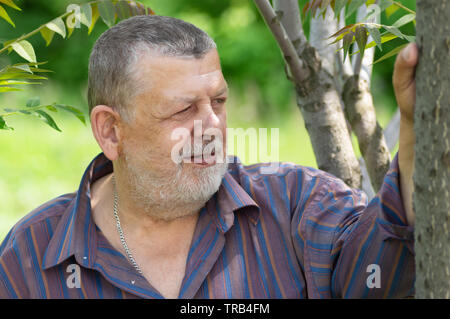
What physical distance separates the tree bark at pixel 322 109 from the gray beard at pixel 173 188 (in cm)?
49

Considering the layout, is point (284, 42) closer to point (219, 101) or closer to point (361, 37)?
point (219, 101)

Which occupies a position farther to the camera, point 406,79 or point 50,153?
point 50,153

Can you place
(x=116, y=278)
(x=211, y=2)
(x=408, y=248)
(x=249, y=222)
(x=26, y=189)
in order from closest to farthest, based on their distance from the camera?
(x=408, y=248) → (x=116, y=278) → (x=249, y=222) → (x=26, y=189) → (x=211, y=2)

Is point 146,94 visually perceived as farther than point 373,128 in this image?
No

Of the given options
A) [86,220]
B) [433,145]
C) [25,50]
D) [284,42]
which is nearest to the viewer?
[433,145]

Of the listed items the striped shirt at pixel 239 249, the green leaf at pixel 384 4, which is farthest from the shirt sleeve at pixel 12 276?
the green leaf at pixel 384 4

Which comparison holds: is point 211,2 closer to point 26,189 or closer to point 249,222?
point 26,189

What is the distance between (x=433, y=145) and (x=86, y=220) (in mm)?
1264

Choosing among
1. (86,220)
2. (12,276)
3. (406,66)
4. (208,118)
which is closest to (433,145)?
(406,66)

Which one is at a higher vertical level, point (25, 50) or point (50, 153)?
point (25, 50)

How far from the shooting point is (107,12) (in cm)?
210
